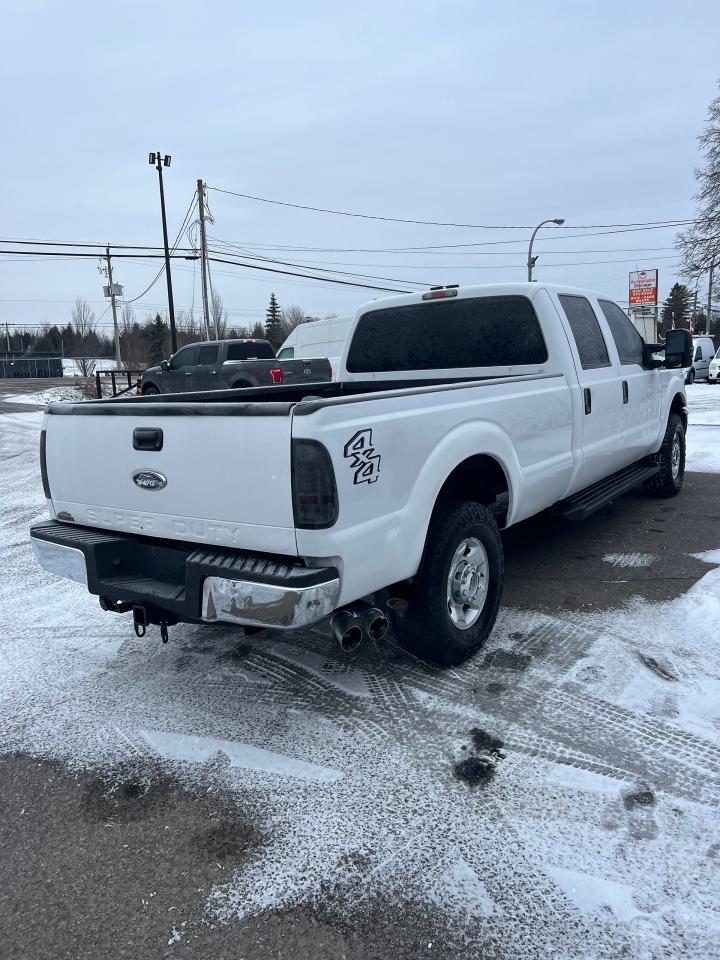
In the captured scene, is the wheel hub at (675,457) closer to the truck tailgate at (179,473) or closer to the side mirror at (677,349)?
the side mirror at (677,349)

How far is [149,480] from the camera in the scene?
3.16 metres

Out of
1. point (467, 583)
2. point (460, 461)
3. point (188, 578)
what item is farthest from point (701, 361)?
point (188, 578)

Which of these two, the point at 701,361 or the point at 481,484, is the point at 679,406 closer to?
the point at 481,484

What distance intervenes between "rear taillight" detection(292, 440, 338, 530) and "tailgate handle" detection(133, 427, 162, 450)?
761 millimetres

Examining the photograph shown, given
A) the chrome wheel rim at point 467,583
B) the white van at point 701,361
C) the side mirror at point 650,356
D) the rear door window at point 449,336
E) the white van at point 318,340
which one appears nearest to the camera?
the chrome wheel rim at point 467,583

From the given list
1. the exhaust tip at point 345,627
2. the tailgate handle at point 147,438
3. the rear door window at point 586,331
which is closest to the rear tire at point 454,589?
the exhaust tip at point 345,627

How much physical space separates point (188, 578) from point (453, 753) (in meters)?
1.31

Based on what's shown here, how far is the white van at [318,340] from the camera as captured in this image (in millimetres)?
24531

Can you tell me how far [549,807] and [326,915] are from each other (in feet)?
2.98

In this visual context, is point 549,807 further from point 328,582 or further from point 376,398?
point 376,398

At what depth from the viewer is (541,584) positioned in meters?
4.95

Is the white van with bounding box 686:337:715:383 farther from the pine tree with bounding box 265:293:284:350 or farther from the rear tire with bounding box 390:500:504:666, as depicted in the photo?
the pine tree with bounding box 265:293:284:350

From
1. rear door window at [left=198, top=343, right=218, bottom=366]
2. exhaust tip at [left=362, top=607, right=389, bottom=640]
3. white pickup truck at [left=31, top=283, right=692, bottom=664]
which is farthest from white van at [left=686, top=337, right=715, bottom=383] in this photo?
exhaust tip at [left=362, top=607, right=389, bottom=640]

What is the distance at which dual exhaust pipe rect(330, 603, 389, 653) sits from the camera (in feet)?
9.70
